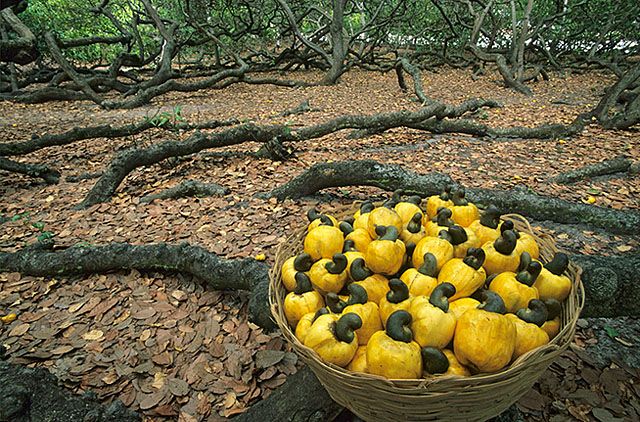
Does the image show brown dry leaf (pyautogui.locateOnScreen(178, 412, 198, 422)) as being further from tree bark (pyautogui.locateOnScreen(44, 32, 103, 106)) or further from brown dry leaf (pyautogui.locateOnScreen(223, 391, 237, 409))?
tree bark (pyautogui.locateOnScreen(44, 32, 103, 106))

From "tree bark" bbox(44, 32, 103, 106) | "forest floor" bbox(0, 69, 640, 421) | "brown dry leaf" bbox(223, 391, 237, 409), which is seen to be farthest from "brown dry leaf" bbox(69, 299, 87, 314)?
"tree bark" bbox(44, 32, 103, 106)

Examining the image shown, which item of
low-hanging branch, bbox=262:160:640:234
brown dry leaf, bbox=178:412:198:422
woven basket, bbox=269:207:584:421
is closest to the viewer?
woven basket, bbox=269:207:584:421

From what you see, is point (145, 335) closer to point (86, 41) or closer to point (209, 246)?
point (209, 246)

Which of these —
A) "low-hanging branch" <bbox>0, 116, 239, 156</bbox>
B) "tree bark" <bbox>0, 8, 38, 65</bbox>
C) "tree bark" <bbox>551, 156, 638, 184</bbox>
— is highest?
"tree bark" <bbox>0, 8, 38, 65</bbox>

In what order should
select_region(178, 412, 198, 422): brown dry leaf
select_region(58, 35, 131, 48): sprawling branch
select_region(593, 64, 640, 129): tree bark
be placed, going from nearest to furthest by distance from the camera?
select_region(178, 412, 198, 422): brown dry leaf, select_region(593, 64, 640, 129): tree bark, select_region(58, 35, 131, 48): sprawling branch

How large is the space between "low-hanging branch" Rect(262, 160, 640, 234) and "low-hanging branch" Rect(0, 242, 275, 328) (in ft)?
4.96

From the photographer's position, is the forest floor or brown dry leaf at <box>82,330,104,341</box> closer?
the forest floor

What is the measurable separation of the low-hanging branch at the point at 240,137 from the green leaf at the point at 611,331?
4.27 m

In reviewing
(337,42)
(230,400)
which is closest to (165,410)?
(230,400)

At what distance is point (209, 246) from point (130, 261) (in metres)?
0.65

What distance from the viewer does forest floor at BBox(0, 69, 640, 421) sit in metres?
2.21

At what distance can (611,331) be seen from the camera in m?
2.52

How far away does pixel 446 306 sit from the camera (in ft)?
4.74

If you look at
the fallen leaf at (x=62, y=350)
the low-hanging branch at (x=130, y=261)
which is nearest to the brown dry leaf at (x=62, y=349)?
the fallen leaf at (x=62, y=350)
